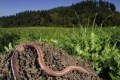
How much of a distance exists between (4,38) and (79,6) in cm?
4526

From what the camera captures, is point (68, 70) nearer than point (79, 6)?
Yes

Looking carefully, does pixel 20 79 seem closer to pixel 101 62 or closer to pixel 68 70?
pixel 68 70

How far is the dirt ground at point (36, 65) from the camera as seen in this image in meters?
4.46

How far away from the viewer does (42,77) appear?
4.44 meters

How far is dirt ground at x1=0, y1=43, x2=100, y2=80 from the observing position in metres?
4.46

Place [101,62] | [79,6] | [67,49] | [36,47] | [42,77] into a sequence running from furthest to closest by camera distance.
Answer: [79,6]
[67,49]
[101,62]
[36,47]
[42,77]

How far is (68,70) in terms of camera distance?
455 cm

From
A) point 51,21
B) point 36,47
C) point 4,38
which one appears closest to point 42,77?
point 36,47

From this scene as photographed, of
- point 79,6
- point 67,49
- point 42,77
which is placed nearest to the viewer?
point 42,77

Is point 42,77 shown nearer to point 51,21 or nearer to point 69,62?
point 69,62

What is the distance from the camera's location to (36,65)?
4.54m

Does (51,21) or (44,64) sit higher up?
(44,64)

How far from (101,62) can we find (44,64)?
4.46ft

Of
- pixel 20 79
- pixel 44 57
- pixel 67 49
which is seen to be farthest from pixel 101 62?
pixel 20 79
